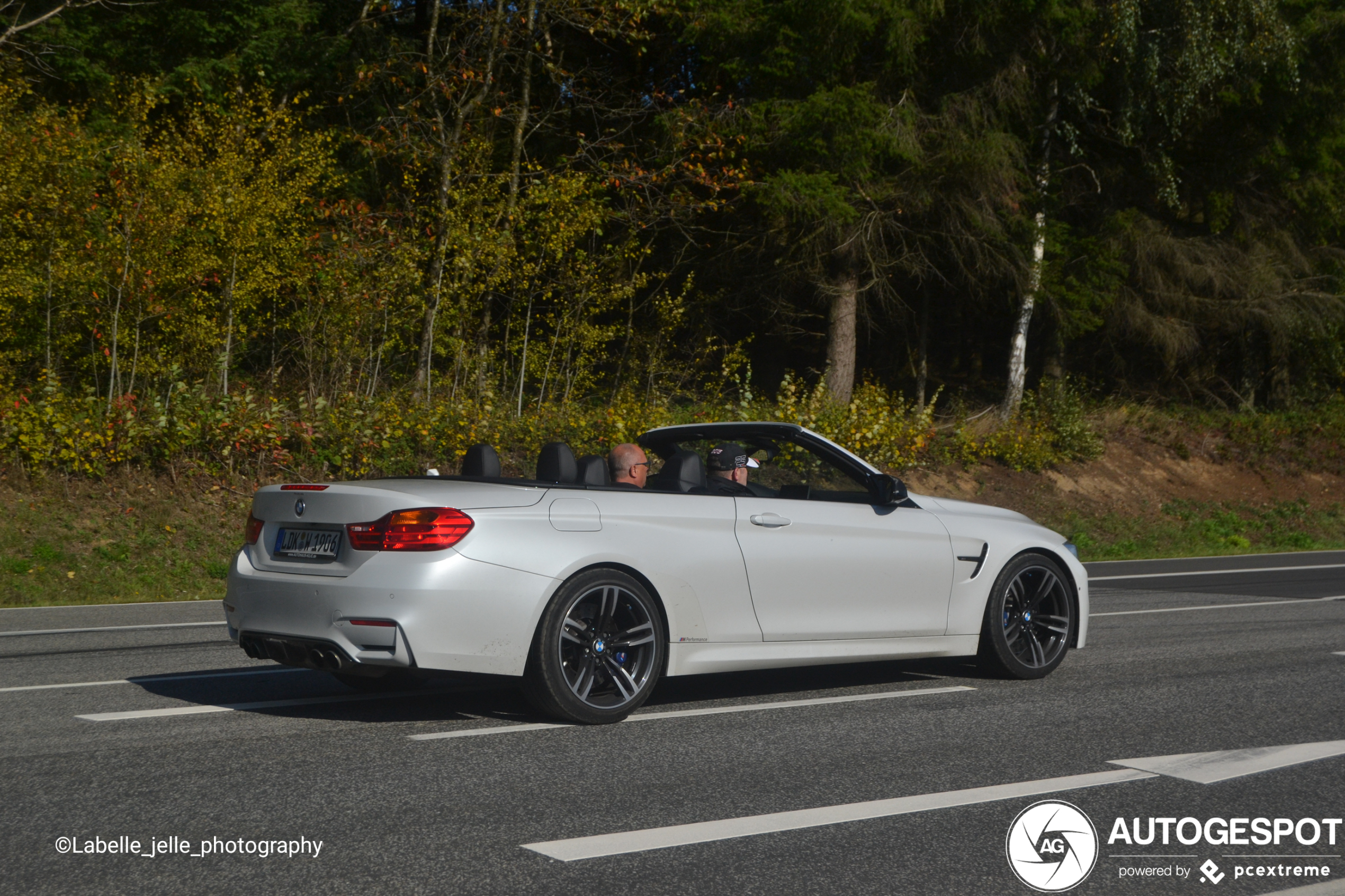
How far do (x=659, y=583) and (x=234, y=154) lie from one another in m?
14.6

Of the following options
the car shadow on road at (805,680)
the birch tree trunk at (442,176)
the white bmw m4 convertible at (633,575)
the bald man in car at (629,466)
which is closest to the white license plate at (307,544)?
the white bmw m4 convertible at (633,575)

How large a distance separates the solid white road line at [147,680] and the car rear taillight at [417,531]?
162 centimetres

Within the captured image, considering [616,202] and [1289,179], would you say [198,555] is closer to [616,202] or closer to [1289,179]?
[616,202]

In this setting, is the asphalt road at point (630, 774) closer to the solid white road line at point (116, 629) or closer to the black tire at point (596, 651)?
the black tire at point (596, 651)

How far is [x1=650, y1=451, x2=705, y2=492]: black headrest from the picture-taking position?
6.79 m

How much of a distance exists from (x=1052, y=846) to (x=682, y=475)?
10.1 ft

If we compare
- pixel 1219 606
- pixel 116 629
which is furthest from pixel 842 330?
pixel 116 629

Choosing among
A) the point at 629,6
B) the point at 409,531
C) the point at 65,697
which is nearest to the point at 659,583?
the point at 409,531

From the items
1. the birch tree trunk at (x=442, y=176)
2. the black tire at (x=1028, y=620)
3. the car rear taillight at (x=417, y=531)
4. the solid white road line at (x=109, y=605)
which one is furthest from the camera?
the birch tree trunk at (x=442, y=176)

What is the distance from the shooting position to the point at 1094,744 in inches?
229

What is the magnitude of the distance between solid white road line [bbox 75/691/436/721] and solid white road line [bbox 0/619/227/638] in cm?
397

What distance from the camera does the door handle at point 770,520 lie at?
6.69 m

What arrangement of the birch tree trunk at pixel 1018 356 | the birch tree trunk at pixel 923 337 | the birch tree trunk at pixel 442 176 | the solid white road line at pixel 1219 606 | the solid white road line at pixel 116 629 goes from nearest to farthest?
the solid white road line at pixel 116 629 → the solid white road line at pixel 1219 606 → the birch tree trunk at pixel 442 176 → the birch tree trunk at pixel 1018 356 → the birch tree trunk at pixel 923 337

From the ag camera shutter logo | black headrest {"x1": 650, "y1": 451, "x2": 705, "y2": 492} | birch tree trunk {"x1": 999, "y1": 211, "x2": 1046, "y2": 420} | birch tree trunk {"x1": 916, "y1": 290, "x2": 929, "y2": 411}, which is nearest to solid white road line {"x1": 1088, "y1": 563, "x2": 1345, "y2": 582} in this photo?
birch tree trunk {"x1": 999, "y1": 211, "x2": 1046, "y2": 420}
